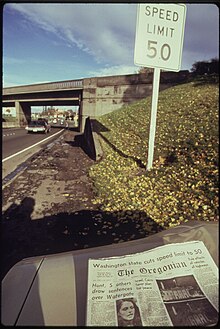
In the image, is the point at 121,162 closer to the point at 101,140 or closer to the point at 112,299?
the point at 101,140

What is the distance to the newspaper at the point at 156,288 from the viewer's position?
2.75 ft

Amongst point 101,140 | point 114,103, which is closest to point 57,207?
point 101,140

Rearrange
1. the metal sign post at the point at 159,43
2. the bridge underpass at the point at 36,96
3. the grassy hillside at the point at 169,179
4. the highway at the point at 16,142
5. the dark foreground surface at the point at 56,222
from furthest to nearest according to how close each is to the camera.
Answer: the bridge underpass at the point at 36,96 → the highway at the point at 16,142 → the metal sign post at the point at 159,43 → the grassy hillside at the point at 169,179 → the dark foreground surface at the point at 56,222

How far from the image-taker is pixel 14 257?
2.15 metres

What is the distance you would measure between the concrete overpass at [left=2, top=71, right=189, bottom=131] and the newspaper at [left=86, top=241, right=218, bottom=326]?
63.0 ft

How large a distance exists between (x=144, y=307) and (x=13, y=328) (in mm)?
557

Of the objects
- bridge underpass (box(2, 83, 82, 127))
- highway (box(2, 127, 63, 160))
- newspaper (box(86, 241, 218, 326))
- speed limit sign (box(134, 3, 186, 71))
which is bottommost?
newspaper (box(86, 241, 218, 326))

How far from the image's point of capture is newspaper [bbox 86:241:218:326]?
2.75 ft

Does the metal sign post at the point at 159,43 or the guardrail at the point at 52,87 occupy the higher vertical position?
the guardrail at the point at 52,87

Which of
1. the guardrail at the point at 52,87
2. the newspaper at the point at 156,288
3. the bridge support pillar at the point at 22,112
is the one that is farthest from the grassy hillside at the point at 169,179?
the bridge support pillar at the point at 22,112

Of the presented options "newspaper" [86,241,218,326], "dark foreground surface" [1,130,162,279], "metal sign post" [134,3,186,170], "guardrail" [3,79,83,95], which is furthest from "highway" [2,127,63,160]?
"guardrail" [3,79,83,95]

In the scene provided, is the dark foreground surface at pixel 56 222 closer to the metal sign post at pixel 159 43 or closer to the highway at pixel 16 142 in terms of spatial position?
the highway at pixel 16 142

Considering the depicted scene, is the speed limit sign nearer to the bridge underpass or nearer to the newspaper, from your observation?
the newspaper

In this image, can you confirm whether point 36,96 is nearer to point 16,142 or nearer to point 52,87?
point 52,87
